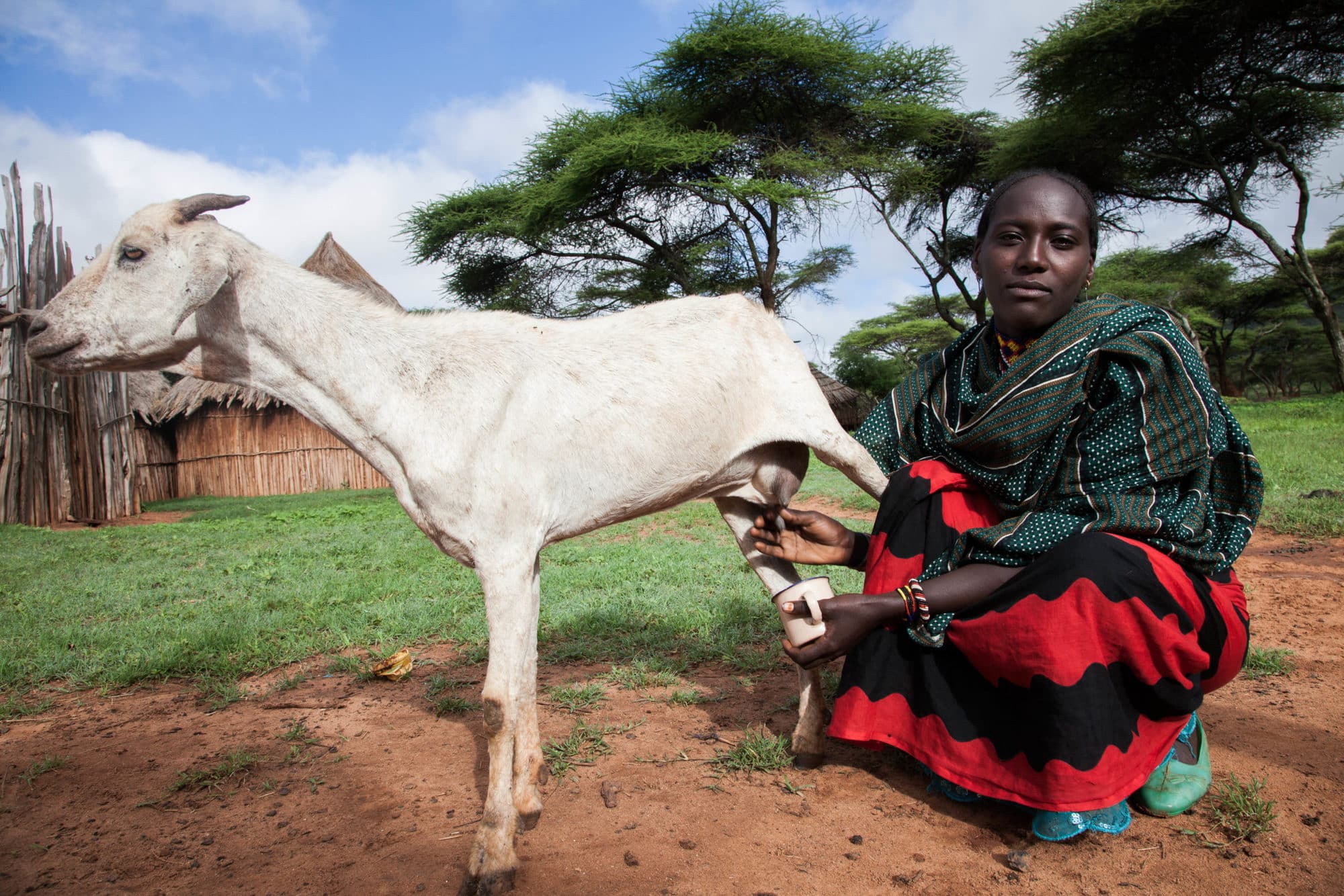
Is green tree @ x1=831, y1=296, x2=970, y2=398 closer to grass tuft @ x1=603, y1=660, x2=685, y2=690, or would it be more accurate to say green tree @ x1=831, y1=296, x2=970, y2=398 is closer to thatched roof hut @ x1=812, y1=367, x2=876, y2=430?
thatched roof hut @ x1=812, y1=367, x2=876, y2=430

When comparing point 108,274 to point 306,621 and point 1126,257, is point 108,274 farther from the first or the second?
point 1126,257

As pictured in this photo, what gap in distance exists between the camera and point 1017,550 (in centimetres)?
233

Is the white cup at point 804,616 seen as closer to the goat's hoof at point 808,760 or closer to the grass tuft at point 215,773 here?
the goat's hoof at point 808,760

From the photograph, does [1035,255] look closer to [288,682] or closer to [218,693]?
[288,682]

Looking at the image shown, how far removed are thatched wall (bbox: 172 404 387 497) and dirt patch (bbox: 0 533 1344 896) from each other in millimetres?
13467

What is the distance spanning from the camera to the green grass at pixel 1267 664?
338 cm

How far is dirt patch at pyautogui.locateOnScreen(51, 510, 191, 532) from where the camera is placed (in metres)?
10.4

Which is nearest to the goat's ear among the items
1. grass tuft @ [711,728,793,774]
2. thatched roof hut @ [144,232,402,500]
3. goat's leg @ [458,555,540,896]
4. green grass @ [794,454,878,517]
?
goat's leg @ [458,555,540,896]

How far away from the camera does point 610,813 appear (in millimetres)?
2514

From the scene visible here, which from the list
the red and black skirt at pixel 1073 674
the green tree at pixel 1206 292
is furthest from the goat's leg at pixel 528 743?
the green tree at pixel 1206 292

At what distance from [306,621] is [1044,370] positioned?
178 inches

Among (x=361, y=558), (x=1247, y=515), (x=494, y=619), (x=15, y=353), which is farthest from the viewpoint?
(x=15, y=353)

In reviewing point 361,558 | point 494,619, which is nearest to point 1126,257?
point 361,558

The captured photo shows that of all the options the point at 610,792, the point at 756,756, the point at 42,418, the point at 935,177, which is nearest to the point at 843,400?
the point at 935,177
